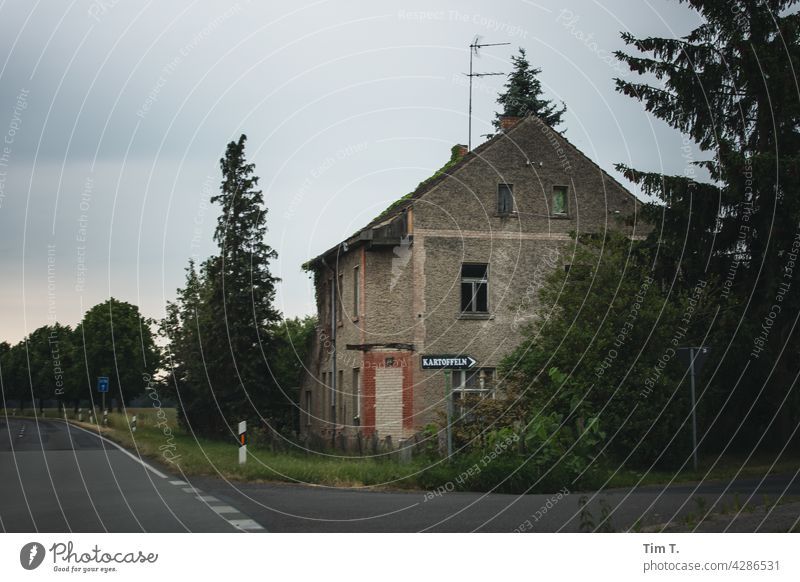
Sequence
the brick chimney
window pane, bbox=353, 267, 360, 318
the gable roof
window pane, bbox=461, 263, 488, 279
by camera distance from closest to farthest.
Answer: the gable roof
window pane, bbox=461, 263, 488, 279
window pane, bbox=353, 267, 360, 318
the brick chimney

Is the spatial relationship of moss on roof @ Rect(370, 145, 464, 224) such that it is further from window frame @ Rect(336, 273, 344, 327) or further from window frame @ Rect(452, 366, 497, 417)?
window frame @ Rect(452, 366, 497, 417)

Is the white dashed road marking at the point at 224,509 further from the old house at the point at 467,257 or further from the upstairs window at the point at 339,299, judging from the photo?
the upstairs window at the point at 339,299

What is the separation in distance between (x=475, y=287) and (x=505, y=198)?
296 centimetres

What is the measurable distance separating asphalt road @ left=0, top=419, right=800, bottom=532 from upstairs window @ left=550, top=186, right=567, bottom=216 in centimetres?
1539

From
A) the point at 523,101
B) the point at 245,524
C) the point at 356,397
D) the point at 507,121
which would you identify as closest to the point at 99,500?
the point at 245,524

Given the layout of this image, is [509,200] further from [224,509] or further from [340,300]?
[224,509]

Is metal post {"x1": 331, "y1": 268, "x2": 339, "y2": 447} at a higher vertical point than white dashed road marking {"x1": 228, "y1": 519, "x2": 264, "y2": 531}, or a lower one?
higher

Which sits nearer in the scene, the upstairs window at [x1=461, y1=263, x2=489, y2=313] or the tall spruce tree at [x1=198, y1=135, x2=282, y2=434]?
the upstairs window at [x1=461, y1=263, x2=489, y2=313]

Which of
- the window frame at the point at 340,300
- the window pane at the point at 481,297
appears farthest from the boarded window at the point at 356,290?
the window pane at the point at 481,297

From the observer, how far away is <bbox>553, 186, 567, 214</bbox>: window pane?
1326 inches

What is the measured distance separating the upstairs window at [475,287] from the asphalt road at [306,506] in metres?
14.7

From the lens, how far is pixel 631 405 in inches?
931

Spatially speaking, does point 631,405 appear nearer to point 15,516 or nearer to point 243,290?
point 15,516

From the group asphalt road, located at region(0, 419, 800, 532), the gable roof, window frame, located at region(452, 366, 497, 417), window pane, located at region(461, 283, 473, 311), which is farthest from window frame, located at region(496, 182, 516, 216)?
asphalt road, located at region(0, 419, 800, 532)
